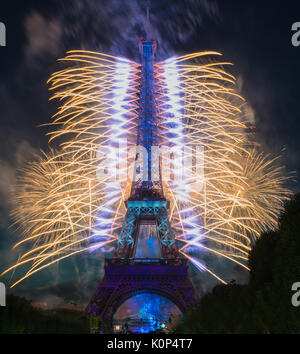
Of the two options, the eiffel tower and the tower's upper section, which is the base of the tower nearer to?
the eiffel tower

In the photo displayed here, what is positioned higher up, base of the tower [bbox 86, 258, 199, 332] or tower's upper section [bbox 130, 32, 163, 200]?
tower's upper section [bbox 130, 32, 163, 200]

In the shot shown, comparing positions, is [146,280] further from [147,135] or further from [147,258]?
[147,135]

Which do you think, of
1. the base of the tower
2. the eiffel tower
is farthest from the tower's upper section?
the base of the tower

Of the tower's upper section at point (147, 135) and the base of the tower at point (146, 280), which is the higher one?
the tower's upper section at point (147, 135)

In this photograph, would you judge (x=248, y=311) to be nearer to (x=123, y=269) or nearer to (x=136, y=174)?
(x=123, y=269)

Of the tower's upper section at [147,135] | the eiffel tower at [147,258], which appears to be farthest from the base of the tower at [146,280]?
the tower's upper section at [147,135]

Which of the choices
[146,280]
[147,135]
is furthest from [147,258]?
[147,135]

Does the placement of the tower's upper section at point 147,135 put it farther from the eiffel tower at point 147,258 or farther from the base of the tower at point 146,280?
the base of the tower at point 146,280
